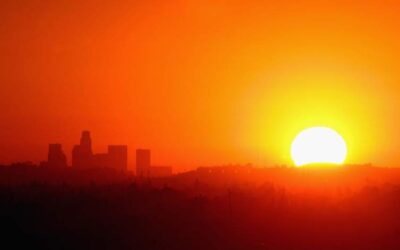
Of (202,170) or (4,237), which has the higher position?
(202,170)

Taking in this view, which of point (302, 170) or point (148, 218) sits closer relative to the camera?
point (148, 218)

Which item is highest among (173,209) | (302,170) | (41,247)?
(302,170)

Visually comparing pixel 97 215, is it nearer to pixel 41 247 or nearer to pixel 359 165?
pixel 41 247

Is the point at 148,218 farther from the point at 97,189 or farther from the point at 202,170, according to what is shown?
the point at 202,170

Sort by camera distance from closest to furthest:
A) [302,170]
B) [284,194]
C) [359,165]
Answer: [284,194]
[302,170]
[359,165]

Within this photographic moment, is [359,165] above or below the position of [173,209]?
above

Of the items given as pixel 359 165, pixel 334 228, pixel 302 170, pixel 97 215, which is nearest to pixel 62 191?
pixel 97 215

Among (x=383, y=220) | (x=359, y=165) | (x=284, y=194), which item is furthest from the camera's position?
(x=359, y=165)

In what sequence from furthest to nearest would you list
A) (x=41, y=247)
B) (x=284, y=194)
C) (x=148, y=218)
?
(x=284, y=194)
(x=148, y=218)
(x=41, y=247)

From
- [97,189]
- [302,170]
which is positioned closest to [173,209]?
[97,189]
